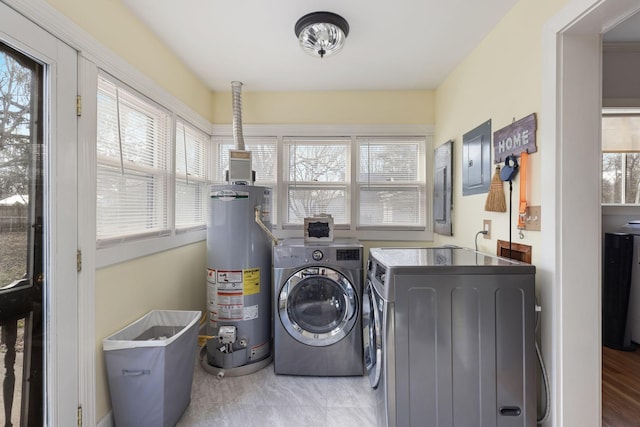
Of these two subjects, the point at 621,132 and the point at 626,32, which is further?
the point at 621,132

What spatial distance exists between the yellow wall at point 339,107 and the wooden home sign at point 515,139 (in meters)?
1.14

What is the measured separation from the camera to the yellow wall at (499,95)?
138 centimetres

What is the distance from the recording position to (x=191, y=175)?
2434mm

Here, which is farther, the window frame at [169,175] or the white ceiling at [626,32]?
the white ceiling at [626,32]

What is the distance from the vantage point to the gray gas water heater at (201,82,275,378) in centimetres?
205

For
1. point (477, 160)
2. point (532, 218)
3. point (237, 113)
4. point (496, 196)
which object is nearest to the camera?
point (532, 218)

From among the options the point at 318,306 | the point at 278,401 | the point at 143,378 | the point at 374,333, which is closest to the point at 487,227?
the point at 374,333

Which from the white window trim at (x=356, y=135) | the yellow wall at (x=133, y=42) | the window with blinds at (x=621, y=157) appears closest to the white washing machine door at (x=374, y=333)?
the white window trim at (x=356, y=135)

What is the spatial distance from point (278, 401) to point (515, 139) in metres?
2.13

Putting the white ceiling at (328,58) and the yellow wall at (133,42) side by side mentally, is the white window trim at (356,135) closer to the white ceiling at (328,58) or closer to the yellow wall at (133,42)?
the white ceiling at (328,58)

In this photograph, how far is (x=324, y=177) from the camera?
2.79 m

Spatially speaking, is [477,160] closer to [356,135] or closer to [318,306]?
[356,135]

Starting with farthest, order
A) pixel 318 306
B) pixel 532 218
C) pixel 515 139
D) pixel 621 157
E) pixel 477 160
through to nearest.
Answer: pixel 621 157, pixel 318 306, pixel 477 160, pixel 515 139, pixel 532 218

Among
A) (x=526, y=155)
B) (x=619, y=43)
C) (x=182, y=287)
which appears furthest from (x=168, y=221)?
(x=619, y=43)
